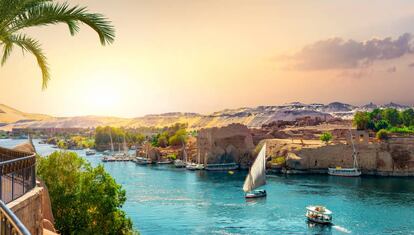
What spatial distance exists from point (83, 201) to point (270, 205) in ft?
98.7

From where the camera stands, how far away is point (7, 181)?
1105cm

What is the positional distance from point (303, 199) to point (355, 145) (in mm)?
31311

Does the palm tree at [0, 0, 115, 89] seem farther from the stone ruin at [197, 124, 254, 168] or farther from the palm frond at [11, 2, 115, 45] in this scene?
the stone ruin at [197, 124, 254, 168]

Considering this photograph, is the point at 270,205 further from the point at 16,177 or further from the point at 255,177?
the point at 16,177

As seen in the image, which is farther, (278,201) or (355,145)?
(355,145)

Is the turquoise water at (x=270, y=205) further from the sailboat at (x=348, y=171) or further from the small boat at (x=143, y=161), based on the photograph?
the small boat at (x=143, y=161)

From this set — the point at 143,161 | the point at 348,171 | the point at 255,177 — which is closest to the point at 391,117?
the point at 348,171

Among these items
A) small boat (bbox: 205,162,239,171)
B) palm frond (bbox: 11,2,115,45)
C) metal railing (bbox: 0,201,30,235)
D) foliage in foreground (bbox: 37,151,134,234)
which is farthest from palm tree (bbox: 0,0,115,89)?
small boat (bbox: 205,162,239,171)

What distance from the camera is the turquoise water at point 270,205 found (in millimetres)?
42938

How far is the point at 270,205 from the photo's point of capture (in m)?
53.2

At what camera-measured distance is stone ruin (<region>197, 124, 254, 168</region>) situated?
3757 inches

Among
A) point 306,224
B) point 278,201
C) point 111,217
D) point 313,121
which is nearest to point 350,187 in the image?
point 278,201

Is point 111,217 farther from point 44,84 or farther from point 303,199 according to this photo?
point 303,199

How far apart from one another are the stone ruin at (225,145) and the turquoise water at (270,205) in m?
17.1
